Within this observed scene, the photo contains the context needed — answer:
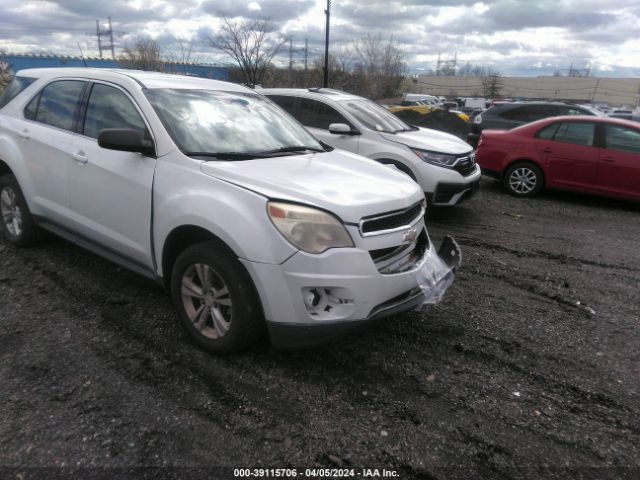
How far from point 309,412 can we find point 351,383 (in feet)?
1.25

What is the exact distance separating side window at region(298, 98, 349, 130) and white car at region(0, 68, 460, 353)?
283cm

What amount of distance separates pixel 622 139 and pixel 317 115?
4910 mm

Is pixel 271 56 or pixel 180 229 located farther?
pixel 271 56

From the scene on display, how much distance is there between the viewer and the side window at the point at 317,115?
714cm

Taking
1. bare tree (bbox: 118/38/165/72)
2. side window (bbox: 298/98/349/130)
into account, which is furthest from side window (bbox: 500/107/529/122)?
bare tree (bbox: 118/38/165/72)

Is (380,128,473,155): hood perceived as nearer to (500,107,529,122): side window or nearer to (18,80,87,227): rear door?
(18,80,87,227): rear door

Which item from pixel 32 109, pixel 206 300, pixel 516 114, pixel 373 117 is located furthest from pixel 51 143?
pixel 516 114

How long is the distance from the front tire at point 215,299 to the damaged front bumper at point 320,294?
119mm

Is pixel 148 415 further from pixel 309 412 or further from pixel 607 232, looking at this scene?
pixel 607 232

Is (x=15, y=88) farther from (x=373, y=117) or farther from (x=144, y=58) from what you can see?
(x=144, y=58)

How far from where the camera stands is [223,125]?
11.9 ft

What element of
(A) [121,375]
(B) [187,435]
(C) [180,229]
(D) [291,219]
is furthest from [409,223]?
(A) [121,375]

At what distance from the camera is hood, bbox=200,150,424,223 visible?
2.86 m

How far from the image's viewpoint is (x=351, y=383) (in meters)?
3.01
